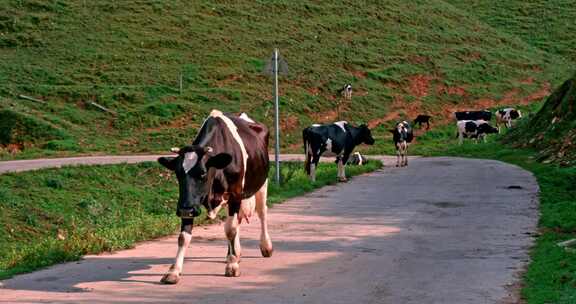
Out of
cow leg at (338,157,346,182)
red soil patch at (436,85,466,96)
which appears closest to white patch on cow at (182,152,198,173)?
cow leg at (338,157,346,182)

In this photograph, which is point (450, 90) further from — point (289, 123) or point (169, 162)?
point (169, 162)

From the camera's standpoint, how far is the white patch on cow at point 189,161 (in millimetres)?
10031

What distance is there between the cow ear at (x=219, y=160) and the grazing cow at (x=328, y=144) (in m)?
16.4

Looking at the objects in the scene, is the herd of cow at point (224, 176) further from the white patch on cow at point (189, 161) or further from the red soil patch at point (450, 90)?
the red soil patch at point (450, 90)

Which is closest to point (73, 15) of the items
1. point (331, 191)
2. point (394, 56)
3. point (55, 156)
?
point (394, 56)

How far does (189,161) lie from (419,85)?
2141 inches

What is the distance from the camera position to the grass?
73.0 ft

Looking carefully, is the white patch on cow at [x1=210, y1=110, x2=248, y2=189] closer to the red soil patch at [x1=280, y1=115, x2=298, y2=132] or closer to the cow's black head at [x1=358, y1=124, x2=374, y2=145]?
the cow's black head at [x1=358, y1=124, x2=374, y2=145]

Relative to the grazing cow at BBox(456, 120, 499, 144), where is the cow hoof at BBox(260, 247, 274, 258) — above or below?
below

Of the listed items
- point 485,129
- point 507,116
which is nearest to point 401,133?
point 485,129

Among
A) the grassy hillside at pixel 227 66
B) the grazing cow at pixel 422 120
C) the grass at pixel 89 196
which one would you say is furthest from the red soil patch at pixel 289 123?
the grass at pixel 89 196

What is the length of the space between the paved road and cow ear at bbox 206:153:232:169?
4.60 ft

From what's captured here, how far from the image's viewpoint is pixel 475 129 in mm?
45781

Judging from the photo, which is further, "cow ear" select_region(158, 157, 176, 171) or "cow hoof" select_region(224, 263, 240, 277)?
"cow hoof" select_region(224, 263, 240, 277)
